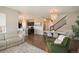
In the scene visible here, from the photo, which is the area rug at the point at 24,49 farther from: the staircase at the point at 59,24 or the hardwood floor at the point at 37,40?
the staircase at the point at 59,24

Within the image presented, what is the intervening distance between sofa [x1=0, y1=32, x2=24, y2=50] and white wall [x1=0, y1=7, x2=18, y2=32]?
5.8 inches

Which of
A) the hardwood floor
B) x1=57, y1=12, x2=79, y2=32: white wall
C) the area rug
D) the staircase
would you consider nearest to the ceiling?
x1=57, y1=12, x2=79, y2=32: white wall

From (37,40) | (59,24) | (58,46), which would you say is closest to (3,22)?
(37,40)

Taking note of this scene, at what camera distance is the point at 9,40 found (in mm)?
2871

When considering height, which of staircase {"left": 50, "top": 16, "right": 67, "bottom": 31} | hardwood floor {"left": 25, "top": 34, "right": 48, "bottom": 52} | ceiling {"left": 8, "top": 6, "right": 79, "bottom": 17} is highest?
ceiling {"left": 8, "top": 6, "right": 79, "bottom": 17}

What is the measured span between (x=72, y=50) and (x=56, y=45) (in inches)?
20.9

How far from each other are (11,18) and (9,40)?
63cm

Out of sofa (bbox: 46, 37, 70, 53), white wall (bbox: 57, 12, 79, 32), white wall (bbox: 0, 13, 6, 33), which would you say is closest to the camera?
white wall (bbox: 0, 13, 6, 33)

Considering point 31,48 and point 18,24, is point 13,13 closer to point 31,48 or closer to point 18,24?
point 18,24

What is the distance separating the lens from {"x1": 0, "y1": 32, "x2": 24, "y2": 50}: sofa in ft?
9.04

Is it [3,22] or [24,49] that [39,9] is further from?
[24,49]

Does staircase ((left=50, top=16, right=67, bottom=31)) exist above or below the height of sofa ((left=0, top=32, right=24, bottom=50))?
above

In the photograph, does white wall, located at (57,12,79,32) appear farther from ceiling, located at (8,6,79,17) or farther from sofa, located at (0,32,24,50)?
sofa, located at (0,32,24,50)
